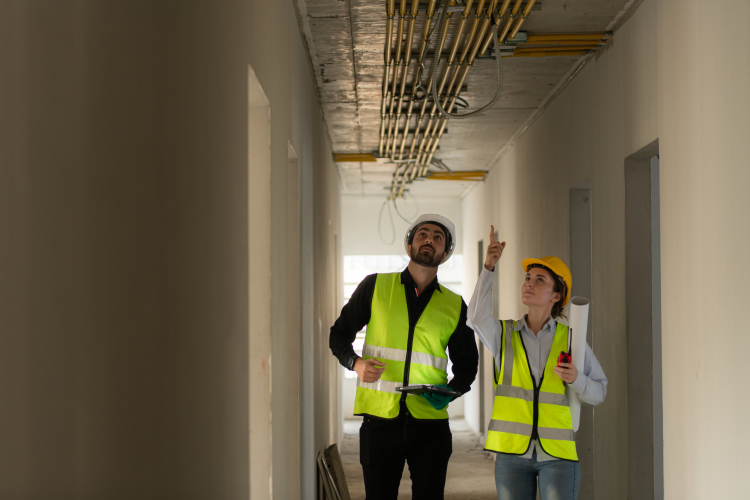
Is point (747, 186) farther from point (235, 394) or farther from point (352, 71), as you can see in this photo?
point (352, 71)

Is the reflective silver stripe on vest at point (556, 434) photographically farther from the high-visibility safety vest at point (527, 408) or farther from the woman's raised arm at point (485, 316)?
the woman's raised arm at point (485, 316)

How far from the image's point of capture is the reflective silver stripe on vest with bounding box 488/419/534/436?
7.70 ft

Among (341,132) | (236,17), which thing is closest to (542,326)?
(236,17)

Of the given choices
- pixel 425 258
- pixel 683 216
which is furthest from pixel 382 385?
pixel 683 216

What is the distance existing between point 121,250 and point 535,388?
185cm

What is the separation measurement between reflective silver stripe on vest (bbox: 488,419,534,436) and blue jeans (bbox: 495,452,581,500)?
0.09m

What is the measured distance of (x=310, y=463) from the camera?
372 cm

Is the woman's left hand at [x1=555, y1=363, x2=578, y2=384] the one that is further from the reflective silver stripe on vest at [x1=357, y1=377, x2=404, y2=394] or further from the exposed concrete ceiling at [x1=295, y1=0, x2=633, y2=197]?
the exposed concrete ceiling at [x1=295, y1=0, x2=633, y2=197]

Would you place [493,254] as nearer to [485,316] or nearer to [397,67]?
[485,316]

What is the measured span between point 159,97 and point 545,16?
271 cm

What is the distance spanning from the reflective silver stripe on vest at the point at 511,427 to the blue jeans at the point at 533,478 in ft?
0.29

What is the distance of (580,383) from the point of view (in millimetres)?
2328

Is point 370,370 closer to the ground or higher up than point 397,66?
closer to the ground

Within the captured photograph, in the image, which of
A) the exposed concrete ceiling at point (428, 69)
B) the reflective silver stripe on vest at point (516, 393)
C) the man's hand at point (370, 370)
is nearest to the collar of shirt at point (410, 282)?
the man's hand at point (370, 370)
